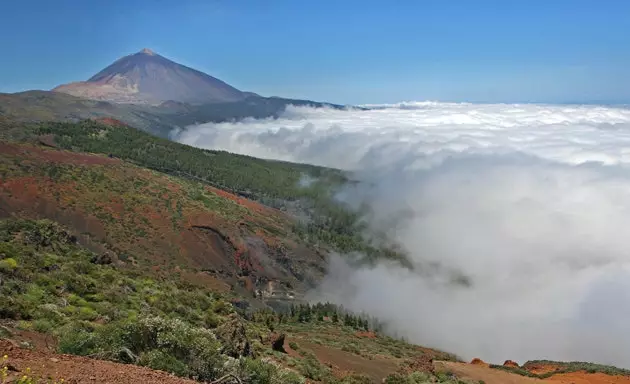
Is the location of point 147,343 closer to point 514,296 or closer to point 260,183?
point 514,296

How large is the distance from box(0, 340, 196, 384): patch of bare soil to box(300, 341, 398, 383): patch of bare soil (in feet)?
50.2

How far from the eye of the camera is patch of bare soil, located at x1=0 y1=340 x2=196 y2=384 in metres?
8.26

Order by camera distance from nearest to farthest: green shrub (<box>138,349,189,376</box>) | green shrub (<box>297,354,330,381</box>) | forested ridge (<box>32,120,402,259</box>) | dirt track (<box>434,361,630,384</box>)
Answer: green shrub (<box>138,349,189,376</box>)
green shrub (<box>297,354,330,381</box>)
dirt track (<box>434,361,630,384</box>)
forested ridge (<box>32,120,402,259</box>)

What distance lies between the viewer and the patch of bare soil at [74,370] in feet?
27.1

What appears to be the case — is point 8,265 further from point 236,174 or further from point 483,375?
point 236,174

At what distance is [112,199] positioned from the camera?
212 feet

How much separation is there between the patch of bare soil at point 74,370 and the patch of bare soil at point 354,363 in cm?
1529

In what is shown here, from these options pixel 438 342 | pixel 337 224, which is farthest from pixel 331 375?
pixel 337 224

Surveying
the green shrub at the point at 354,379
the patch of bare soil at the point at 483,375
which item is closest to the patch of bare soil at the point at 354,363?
the green shrub at the point at 354,379

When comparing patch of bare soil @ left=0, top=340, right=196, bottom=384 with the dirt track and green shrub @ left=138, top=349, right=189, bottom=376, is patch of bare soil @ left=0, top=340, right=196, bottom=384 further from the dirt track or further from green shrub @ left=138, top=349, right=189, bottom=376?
the dirt track

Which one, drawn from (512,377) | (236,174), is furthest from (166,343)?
(236,174)

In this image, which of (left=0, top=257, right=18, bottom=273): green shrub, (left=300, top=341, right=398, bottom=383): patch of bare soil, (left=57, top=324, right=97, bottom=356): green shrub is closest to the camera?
(left=57, top=324, right=97, bottom=356): green shrub

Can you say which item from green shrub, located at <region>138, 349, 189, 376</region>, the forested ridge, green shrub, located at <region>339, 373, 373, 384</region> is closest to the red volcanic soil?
the forested ridge

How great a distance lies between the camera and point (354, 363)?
26.0 meters
